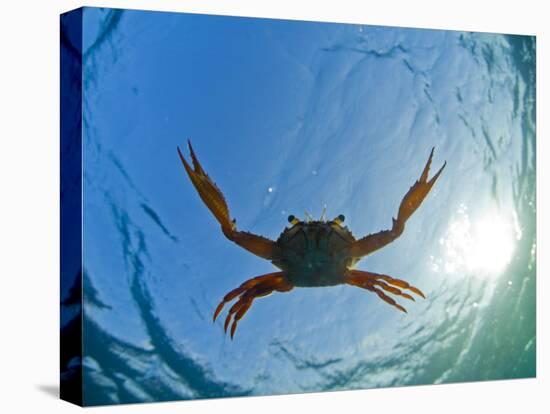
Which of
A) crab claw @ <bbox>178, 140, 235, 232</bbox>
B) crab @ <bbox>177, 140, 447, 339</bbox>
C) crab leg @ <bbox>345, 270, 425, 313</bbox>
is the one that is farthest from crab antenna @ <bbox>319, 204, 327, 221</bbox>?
crab claw @ <bbox>178, 140, 235, 232</bbox>

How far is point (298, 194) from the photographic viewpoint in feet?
33.1

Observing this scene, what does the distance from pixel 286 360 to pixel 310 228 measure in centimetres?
98

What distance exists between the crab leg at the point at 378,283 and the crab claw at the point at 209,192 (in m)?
1.06

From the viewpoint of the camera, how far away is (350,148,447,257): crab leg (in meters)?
10.3

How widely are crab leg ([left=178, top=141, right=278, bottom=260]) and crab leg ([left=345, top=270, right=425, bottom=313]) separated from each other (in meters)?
0.76

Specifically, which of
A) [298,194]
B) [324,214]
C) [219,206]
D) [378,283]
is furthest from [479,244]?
[219,206]

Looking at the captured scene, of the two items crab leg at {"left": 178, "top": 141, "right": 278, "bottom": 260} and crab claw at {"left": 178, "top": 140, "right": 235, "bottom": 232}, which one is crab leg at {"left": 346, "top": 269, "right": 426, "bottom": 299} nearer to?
crab leg at {"left": 178, "top": 141, "right": 278, "bottom": 260}

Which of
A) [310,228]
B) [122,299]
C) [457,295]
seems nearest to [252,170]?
[310,228]

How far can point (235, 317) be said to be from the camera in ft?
32.5

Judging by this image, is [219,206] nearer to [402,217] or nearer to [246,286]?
[246,286]

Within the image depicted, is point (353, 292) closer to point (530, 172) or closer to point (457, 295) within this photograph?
point (457, 295)

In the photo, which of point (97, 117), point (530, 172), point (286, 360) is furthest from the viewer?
point (530, 172)

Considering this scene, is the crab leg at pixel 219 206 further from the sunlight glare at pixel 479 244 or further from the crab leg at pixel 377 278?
the sunlight glare at pixel 479 244

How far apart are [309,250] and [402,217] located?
81 cm
